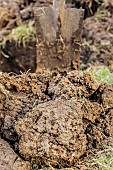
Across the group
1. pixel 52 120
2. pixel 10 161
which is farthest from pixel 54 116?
pixel 10 161

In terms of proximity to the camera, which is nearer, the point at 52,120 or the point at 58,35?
the point at 52,120

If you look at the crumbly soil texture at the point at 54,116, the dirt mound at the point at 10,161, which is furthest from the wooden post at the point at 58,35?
the dirt mound at the point at 10,161

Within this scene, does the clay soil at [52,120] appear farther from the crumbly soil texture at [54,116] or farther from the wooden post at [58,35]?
the wooden post at [58,35]

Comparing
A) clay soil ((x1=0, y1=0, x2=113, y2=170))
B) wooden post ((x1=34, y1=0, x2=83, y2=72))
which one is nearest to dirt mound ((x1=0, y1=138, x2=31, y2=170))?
clay soil ((x1=0, y1=0, x2=113, y2=170))

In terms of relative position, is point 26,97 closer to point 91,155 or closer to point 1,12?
point 91,155

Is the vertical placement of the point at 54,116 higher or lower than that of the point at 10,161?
higher

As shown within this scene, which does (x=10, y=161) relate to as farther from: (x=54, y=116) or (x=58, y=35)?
(x=58, y=35)
